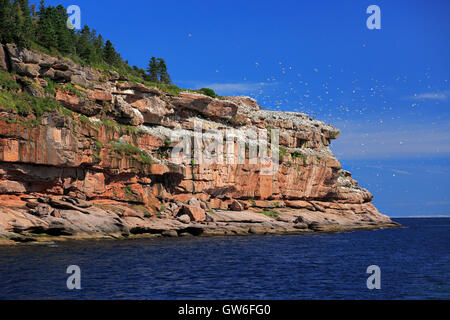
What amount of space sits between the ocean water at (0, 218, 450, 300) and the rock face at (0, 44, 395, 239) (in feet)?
A: 30.4

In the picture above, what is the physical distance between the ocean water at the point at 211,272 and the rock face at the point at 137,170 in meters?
9.26

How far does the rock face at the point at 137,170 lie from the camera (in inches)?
1903

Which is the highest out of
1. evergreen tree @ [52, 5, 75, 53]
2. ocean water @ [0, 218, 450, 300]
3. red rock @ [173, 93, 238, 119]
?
evergreen tree @ [52, 5, 75, 53]

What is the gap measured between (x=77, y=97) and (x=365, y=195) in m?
72.7

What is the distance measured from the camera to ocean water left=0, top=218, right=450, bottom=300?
80.4 feet

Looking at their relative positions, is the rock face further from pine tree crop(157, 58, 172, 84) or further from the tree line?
pine tree crop(157, 58, 172, 84)

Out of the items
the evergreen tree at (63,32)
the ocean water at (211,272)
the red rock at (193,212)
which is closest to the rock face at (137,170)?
the red rock at (193,212)

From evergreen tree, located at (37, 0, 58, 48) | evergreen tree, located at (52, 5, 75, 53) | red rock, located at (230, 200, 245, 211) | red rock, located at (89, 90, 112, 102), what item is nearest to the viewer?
evergreen tree, located at (37, 0, 58, 48)

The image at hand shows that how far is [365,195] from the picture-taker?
105812 millimetres

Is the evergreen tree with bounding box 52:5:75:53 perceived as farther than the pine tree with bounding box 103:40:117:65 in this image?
No

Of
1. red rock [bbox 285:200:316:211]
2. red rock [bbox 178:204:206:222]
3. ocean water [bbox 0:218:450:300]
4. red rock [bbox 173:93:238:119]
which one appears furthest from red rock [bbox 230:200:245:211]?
ocean water [bbox 0:218:450:300]

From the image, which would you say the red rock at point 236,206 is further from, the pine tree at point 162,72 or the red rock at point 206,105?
the pine tree at point 162,72
